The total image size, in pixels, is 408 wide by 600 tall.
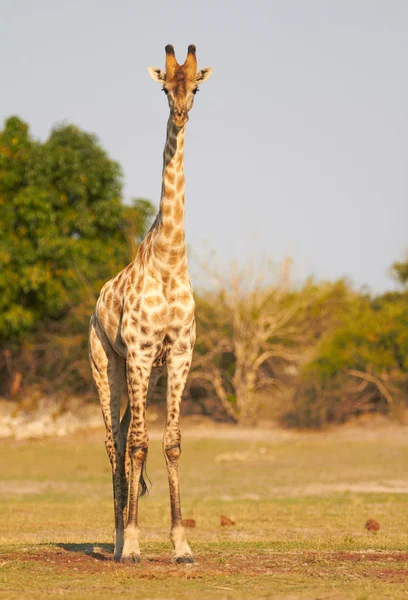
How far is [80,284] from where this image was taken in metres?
28.1

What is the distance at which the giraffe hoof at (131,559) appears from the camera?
25.4 ft

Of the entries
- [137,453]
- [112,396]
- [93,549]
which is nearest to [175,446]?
[137,453]

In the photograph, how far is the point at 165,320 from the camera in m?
8.04

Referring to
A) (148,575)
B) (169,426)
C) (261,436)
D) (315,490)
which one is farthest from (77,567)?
(261,436)

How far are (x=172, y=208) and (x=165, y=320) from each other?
97 centimetres

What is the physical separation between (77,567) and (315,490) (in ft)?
31.5

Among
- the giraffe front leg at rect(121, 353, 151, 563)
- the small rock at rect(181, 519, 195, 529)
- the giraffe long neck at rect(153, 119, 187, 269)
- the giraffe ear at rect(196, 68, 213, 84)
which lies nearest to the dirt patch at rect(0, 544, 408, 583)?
the giraffe front leg at rect(121, 353, 151, 563)

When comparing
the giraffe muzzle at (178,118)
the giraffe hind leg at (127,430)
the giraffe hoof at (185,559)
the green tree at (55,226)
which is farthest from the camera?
the green tree at (55,226)

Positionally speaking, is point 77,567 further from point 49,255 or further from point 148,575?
point 49,255

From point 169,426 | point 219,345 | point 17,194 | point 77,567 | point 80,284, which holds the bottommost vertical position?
point 77,567

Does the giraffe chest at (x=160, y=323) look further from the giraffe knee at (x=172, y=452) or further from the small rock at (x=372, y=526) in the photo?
the small rock at (x=372, y=526)

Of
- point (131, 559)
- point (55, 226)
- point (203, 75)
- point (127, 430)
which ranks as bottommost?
point (131, 559)

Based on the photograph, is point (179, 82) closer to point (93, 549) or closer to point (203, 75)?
point (203, 75)

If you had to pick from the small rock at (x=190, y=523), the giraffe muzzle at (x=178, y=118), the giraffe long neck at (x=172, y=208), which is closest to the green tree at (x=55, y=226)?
the small rock at (x=190, y=523)
